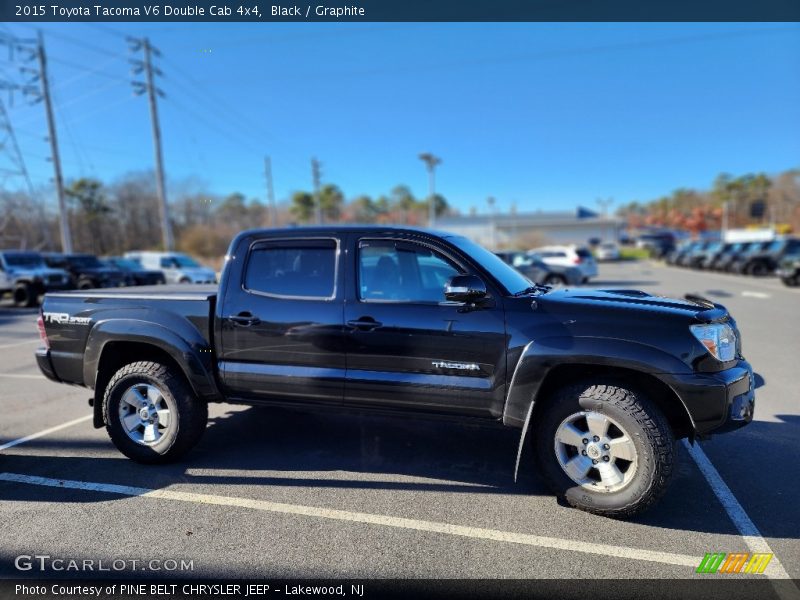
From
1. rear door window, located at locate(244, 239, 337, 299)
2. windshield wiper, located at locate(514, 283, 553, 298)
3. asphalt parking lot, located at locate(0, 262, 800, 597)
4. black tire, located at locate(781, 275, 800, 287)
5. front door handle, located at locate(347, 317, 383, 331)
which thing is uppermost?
rear door window, located at locate(244, 239, 337, 299)

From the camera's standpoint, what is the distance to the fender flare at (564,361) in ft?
10.1

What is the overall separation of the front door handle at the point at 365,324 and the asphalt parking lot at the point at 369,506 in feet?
3.85

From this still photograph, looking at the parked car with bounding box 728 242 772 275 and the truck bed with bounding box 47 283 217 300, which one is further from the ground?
the truck bed with bounding box 47 283 217 300

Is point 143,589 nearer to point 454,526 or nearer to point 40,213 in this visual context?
point 454,526

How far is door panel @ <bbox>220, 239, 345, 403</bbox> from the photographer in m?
3.71

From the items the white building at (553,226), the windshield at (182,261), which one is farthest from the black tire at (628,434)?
the white building at (553,226)

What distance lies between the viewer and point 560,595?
255cm

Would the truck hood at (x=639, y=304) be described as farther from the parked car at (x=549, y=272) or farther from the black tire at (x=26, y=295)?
the black tire at (x=26, y=295)

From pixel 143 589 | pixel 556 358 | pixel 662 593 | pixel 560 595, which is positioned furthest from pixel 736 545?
pixel 143 589

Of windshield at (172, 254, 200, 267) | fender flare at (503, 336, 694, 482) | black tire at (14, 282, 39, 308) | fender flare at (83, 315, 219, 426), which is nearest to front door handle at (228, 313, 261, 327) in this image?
fender flare at (83, 315, 219, 426)

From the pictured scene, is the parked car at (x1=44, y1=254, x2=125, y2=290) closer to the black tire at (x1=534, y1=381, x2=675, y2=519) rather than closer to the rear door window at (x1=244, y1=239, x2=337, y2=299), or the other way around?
the rear door window at (x1=244, y1=239, x2=337, y2=299)

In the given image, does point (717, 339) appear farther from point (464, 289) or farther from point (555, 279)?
Result: point (555, 279)

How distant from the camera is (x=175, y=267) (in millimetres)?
22047

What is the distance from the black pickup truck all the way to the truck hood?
2 cm
